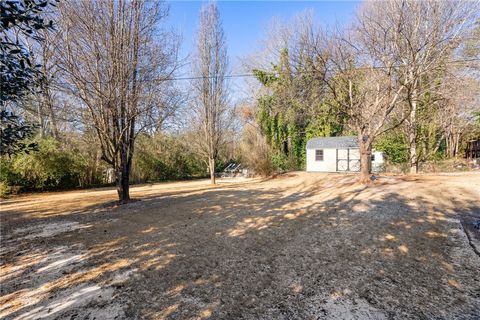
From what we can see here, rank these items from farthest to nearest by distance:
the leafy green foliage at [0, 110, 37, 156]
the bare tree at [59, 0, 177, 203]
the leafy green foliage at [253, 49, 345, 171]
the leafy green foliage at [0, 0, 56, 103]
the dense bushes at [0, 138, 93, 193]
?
the leafy green foliage at [253, 49, 345, 171], the dense bushes at [0, 138, 93, 193], the bare tree at [59, 0, 177, 203], the leafy green foliage at [0, 110, 37, 156], the leafy green foliage at [0, 0, 56, 103]

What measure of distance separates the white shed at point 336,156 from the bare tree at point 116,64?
12.5 meters

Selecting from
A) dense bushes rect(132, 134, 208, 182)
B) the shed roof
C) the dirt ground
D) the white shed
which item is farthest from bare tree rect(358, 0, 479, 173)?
dense bushes rect(132, 134, 208, 182)

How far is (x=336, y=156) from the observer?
54.3ft

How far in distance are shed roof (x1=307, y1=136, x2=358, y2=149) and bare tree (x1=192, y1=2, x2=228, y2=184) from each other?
292 inches

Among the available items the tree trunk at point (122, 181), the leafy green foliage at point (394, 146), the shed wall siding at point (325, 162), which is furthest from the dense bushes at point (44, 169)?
the leafy green foliage at point (394, 146)

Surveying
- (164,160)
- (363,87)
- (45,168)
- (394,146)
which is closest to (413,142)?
(394,146)

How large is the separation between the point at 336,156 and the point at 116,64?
1438 centimetres

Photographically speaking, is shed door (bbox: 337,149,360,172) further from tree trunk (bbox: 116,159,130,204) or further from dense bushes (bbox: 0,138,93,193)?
dense bushes (bbox: 0,138,93,193)

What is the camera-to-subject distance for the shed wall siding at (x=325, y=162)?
1667cm

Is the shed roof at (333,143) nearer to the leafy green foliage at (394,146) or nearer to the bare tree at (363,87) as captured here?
the leafy green foliage at (394,146)

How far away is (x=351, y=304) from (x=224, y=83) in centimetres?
Result: 1409

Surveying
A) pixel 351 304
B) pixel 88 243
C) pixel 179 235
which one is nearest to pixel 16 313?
pixel 88 243

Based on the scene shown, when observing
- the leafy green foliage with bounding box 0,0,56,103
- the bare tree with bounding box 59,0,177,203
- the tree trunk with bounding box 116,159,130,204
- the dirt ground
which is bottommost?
the dirt ground

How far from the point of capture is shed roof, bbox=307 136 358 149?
52.3 feet
